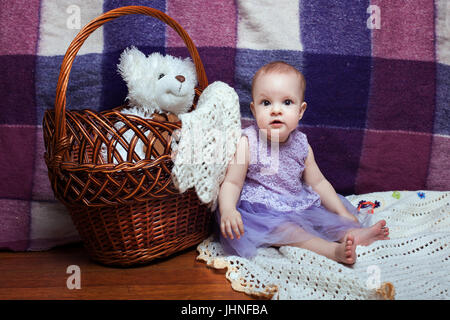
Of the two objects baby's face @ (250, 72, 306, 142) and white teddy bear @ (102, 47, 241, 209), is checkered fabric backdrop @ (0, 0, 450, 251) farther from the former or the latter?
baby's face @ (250, 72, 306, 142)

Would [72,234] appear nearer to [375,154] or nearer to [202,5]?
[202,5]

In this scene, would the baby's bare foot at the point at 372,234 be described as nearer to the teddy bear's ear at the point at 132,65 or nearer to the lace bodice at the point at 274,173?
the lace bodice at the point at 274,173

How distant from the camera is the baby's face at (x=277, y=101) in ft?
3.89

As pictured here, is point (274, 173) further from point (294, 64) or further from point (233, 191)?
point (294, 64)

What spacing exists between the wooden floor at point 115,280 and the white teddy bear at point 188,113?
19 cm

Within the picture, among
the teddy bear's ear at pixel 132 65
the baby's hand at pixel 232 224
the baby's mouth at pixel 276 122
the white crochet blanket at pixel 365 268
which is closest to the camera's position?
the white crochet blanket at pixel 365 268

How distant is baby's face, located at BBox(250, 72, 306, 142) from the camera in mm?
1187

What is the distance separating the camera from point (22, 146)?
135cm

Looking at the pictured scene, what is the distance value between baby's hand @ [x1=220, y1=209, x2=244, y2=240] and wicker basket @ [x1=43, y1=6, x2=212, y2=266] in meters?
0.11

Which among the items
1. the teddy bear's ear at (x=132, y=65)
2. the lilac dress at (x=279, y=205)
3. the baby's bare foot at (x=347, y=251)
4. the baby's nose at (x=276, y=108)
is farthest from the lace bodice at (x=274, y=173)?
the teddy bear's ear at (x=132, y=65)

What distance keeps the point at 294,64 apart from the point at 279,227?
603 mm

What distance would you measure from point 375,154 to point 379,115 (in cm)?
14

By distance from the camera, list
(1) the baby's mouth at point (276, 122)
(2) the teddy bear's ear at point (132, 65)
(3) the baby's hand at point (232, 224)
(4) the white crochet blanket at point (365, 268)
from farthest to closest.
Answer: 1. (2) the teddy bear's ear at point (132, 65)
2. (1) the baby's mouth at point (276, 122)
3. (3) the baby's hand at point (232, 224)
4. (4) the white crochet blanket at point (365, 268)

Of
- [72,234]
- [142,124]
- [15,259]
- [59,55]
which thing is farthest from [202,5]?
[15,259]
